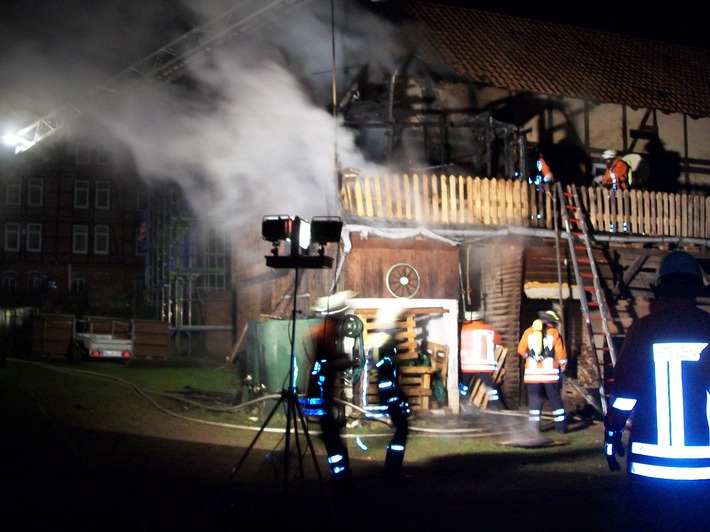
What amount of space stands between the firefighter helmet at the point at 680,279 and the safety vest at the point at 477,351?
344 inches

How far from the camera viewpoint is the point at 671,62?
18.4m

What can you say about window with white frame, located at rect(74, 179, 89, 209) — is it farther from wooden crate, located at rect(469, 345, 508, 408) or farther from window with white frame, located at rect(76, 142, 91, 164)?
wooden crate, located at rect(469, 345, 508, 408)

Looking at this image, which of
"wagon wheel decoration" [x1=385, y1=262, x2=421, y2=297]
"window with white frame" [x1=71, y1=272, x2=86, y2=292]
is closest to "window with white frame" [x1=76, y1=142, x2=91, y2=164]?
"window with white frame" [x1=71, y1=272, x2=86, y2=292]

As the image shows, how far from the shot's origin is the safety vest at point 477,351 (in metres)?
12.1

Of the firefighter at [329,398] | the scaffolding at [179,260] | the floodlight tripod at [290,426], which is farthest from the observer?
the scaffolding at [179,260]

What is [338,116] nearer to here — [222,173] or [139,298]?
[222,173]

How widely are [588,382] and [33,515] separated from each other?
10363 mm

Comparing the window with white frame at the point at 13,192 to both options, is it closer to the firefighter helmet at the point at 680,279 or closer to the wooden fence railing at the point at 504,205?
the wooden fence railing at the point at 504,205

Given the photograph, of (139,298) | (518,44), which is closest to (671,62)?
(518,44)

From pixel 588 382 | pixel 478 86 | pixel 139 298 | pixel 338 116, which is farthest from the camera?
pixel 139 298

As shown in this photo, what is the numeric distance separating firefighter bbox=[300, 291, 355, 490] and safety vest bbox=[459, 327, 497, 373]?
19.7ft

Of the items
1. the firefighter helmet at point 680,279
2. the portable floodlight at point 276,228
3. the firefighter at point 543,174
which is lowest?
the firefighter helmet at point 680,279

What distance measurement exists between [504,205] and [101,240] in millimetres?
37872

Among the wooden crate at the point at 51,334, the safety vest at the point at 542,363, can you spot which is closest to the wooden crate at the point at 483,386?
the safety vest at the point at 542,363
